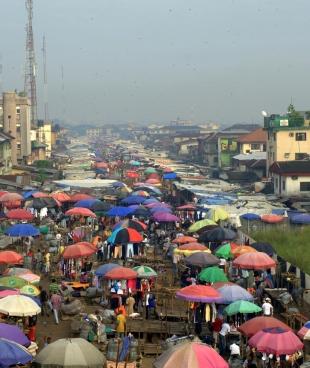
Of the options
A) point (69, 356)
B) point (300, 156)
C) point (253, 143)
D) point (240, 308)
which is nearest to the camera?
point (69, 356)

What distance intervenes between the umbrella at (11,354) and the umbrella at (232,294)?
5.37 metres

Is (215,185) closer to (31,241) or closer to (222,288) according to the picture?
(31,241)

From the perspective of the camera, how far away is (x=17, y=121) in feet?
232

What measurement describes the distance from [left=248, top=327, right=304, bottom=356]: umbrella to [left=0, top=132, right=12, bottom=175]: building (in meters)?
40.1

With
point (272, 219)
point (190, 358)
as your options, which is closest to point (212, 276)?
point (190, 358)

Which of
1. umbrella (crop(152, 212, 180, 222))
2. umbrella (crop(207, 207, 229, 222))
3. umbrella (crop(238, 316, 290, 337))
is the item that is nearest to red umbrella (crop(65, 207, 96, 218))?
umbrella (crop(152, 212, 180, 222))

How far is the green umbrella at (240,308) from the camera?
46.3ft

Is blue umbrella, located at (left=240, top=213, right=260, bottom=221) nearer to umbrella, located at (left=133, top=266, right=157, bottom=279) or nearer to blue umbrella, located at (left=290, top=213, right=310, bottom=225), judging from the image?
blue umbrella, located at (left=290, top=213, right=310, bottom=225)

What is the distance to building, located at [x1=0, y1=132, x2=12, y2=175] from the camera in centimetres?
5190

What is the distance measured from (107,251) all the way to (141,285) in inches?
219

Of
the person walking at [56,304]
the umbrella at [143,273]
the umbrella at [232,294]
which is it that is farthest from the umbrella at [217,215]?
the umbrella at [232,294]

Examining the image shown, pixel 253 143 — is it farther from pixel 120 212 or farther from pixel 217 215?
pixel 120 212

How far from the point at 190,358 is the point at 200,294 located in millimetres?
4895

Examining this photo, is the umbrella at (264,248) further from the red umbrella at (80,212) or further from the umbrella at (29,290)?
the red umbrella at (80,212)
